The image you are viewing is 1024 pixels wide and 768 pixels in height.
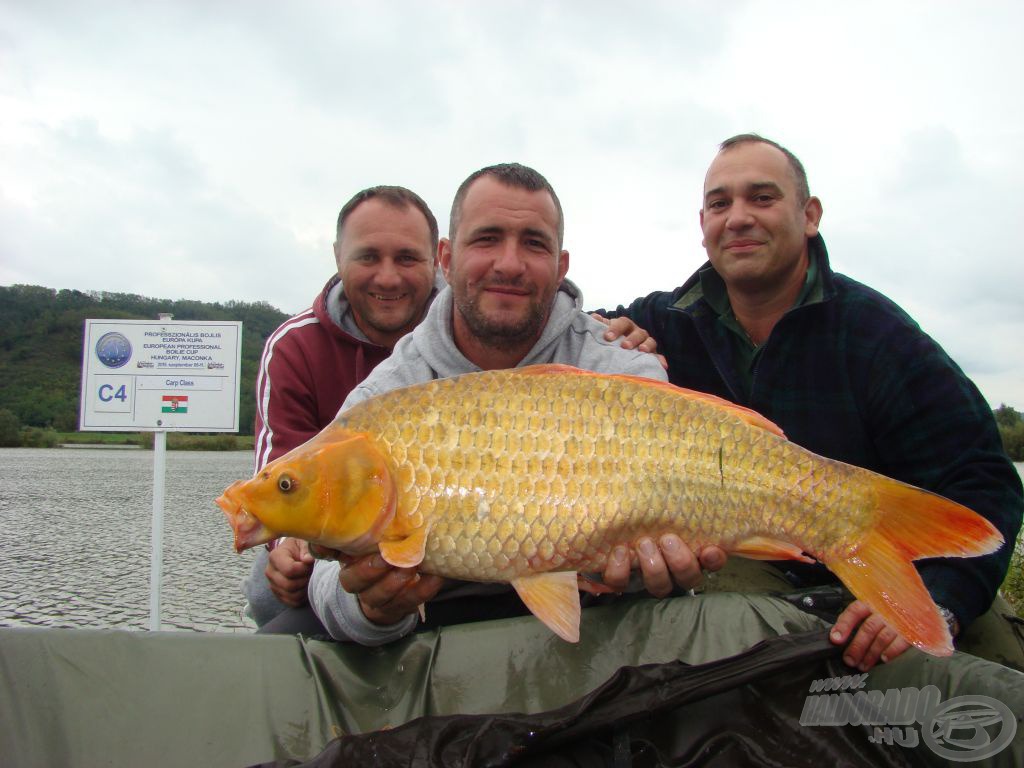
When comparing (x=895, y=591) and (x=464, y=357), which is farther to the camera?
(x=464, y=357)

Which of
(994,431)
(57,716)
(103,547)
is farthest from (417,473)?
(103,547)

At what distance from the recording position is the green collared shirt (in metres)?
2.37

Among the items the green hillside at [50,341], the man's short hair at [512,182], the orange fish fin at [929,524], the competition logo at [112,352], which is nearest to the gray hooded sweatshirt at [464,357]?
the man's short hair at [512,182]

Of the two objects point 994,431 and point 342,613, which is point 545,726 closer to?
point 342,613

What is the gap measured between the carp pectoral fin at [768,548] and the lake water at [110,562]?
9.63 ft

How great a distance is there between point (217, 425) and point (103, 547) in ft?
12.6

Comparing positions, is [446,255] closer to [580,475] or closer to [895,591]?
[580,475]

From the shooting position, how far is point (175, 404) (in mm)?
4027

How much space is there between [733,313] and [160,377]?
3008 millimetres

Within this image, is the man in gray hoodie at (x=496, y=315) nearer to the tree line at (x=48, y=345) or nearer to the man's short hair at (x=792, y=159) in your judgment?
the man's short hair at (x=792, y=159)

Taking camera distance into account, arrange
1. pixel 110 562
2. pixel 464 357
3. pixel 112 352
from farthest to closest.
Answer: pixel 110 562
pixel 112 352
pixel 464 357

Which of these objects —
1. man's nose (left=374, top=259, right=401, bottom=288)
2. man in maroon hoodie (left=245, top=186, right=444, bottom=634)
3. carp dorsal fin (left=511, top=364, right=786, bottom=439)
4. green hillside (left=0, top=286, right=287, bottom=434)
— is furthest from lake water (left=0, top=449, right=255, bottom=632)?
green hillside (left=0, top=286, right=287, bottom=434)

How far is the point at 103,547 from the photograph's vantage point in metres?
6.91

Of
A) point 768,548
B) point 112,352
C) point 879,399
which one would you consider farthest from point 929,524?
point 112,352
